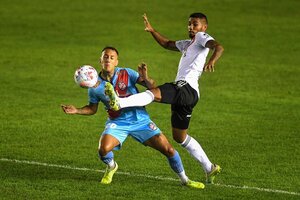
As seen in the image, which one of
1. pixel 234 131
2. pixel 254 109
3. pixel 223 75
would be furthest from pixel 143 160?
pixel 223 75

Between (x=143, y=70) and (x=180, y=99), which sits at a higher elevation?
(x=143, y=70)

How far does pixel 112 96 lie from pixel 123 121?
0.75 m

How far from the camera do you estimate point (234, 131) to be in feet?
52.4

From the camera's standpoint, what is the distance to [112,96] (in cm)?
1130

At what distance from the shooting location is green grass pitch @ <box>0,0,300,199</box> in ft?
40.3

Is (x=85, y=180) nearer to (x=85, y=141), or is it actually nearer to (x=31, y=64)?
(x=85, y=141)

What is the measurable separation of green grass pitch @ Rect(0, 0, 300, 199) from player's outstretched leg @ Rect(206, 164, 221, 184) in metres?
0.13

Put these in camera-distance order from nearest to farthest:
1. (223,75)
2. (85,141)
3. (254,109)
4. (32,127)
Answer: (85,141), (32,127), (254,109), (223,75)

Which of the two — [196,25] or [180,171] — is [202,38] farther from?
[180,171]

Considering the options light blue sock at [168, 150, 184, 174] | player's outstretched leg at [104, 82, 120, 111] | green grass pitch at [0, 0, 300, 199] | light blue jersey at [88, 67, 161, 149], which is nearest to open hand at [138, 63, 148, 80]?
light blue jersey at [88, 67, 161, 149]

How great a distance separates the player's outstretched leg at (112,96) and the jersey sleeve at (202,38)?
1.55m

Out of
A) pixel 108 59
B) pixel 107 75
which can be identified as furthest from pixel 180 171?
pixel 108 59

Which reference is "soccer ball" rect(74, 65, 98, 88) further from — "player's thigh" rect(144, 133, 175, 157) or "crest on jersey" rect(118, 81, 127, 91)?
"player's thigh" rect(144, 133, 175, 157)

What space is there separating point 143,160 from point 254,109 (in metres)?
4.97
